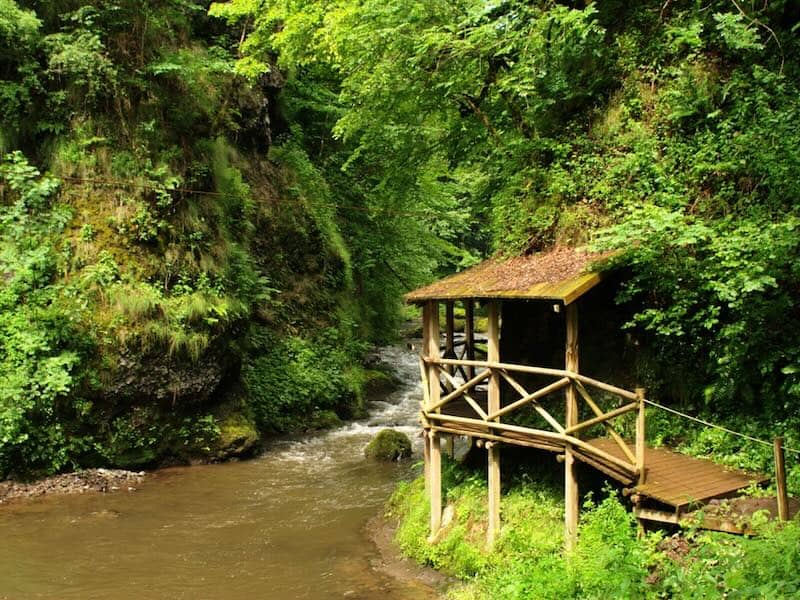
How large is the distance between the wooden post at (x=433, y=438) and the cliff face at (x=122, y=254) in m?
6.78

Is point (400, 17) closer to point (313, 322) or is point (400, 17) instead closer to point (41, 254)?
point (41, 254)

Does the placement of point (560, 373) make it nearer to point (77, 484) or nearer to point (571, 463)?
point (571, 463)

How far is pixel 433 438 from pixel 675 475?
4.25m

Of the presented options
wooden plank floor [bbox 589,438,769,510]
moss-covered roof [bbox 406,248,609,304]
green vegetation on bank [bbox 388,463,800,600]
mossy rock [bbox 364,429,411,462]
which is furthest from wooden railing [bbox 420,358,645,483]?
mossy rock [bbox 364,429,411,462]

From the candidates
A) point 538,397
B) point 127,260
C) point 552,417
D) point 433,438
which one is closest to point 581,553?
point 538,397

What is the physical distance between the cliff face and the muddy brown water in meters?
1.68

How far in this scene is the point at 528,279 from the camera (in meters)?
9.97

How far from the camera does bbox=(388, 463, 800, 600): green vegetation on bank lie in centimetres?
593

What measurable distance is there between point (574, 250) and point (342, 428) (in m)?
11.7

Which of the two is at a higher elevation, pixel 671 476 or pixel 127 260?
pixel 127 260

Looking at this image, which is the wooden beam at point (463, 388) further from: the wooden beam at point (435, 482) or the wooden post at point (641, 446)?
the wooden post at point (641, 446)

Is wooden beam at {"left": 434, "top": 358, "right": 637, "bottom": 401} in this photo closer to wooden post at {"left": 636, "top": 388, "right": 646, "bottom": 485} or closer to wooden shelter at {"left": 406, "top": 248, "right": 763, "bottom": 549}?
wooden shelter at {"left": 406, "top": 248, "right": 763, "bottom": 549}

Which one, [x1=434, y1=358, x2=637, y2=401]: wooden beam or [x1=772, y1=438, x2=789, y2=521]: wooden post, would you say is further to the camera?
[x1=434, y1=358, x2=637, y2=401]: wooden beam

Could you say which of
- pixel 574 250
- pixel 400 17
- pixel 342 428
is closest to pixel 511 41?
pixel 400 17
